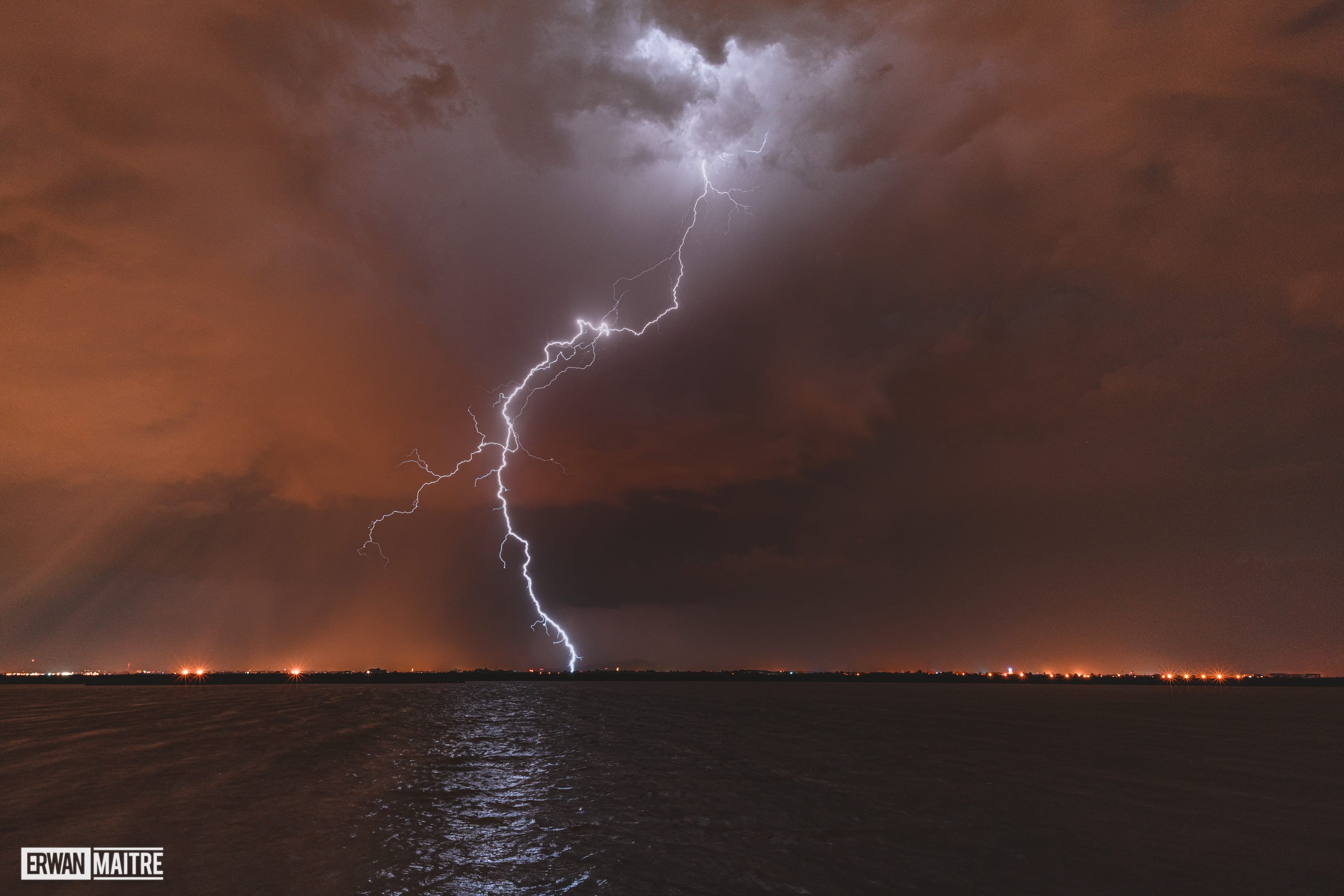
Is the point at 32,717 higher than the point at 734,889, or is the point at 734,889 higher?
the point at 734,889

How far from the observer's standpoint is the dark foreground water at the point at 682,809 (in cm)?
1135

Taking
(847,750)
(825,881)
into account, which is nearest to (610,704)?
(847,750)

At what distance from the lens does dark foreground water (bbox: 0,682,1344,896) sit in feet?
37.2

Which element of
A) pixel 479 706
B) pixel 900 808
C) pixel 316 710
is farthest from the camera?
pixel 479 706

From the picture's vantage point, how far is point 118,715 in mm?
49000

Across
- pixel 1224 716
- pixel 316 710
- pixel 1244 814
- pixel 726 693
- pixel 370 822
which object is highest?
pixel 370 822

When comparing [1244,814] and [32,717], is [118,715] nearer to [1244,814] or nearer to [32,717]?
[32,717]

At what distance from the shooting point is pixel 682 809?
16109 millimetres

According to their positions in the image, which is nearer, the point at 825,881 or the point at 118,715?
the point at 825,881

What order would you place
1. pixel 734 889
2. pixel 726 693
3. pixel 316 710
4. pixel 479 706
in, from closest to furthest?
pixel 734 889 < pixel 316 710 < pixel 479 706 < pixel 726 693

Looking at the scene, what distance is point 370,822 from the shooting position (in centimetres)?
1479

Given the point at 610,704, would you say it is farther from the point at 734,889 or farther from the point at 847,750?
the point at 734,889

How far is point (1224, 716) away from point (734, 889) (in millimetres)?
65852

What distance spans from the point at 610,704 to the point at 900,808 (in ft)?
177
